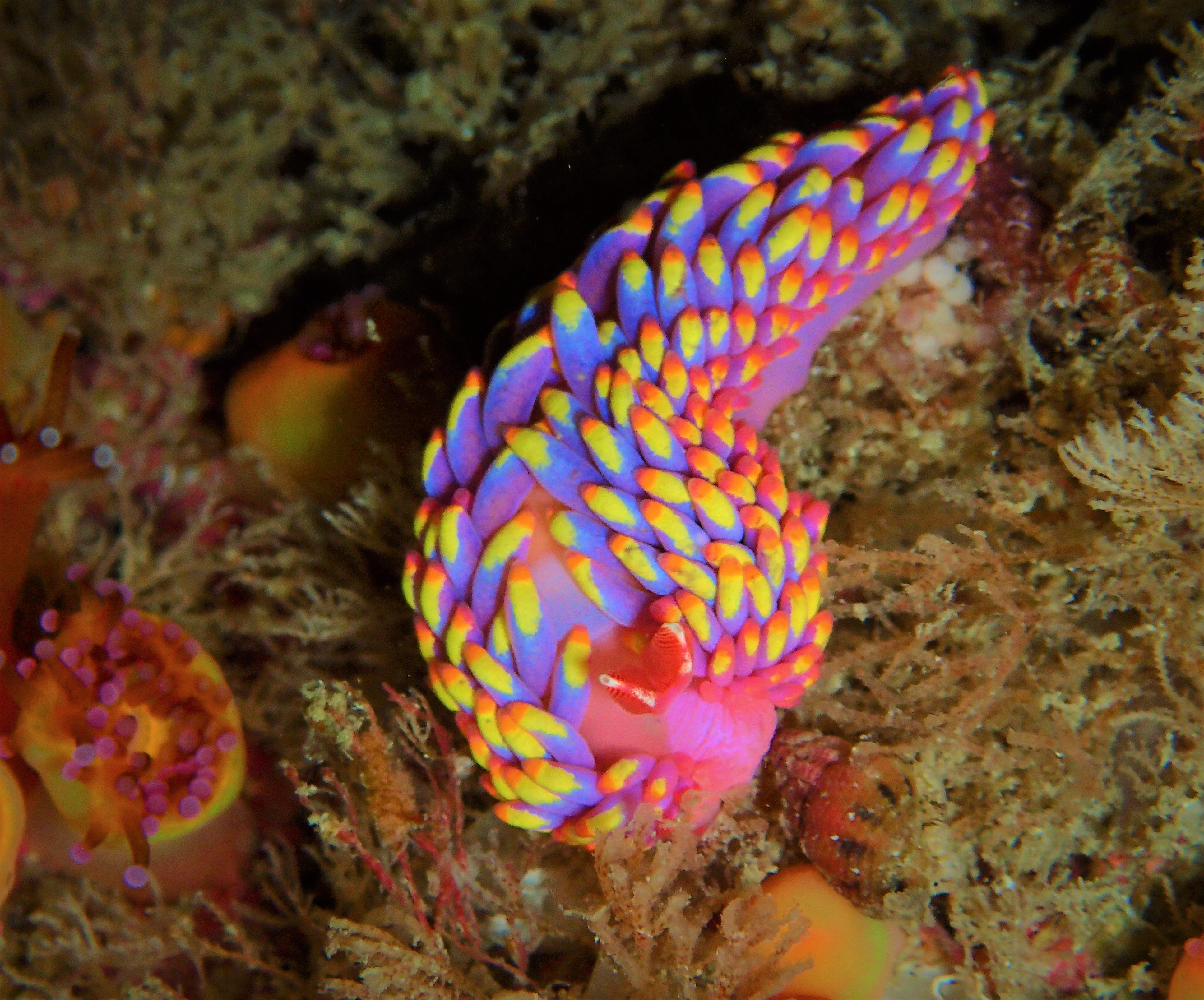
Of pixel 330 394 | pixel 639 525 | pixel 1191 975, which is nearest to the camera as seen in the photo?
pixel 639 525

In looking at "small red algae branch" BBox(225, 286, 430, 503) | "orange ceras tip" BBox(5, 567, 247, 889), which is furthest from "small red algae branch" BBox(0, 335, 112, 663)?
"small red algae branch" BBox(225, 286, 430, 503)

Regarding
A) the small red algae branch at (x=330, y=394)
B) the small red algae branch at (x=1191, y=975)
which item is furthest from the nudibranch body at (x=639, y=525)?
the small red algae branch at (x=1191, y=975)

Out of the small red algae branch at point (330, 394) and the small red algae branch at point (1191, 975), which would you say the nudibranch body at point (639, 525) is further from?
the small red algae branch at point (1191, 975)

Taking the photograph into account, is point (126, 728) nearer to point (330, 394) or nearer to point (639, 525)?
point (330, 394)

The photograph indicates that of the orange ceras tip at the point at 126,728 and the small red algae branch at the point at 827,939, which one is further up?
the orange ceras tip at the point at 126,728

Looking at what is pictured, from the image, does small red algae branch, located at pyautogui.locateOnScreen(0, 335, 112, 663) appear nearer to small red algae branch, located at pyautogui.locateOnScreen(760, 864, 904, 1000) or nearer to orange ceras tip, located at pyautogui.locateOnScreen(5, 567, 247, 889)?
orange ceras tip, located at pyautogui.locateOnScreen(5, 567, 247, 889)

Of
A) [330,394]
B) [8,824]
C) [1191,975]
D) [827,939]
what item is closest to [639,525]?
[827,939]
